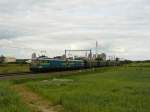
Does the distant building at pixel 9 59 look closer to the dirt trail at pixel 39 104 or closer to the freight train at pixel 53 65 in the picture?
the freight train at pixel 53 65

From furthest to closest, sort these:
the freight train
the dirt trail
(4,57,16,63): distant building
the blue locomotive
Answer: (4,57,16,63): distant building < the freight train < the blue locomotive < the dirt trail

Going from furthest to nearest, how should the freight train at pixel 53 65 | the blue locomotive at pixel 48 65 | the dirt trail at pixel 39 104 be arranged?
1. the freight train at pixel 53 65
2. the blue locomotive at pixel 48 65
3. the dirt trail at pixel 39 104

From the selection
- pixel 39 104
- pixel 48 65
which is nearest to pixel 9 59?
pixel 48 65

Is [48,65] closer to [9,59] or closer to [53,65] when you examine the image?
[53,65]

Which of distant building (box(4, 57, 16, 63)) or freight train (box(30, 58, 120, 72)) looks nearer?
freight train (box(30, 58, 120, 72))

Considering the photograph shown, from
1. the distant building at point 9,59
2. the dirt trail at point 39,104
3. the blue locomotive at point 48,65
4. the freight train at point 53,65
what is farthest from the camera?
the distant building at point 9,59

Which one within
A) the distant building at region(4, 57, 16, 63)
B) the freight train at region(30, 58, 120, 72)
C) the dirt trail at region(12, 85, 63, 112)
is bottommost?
the dirt trail at region(12, 85, 63, 112)

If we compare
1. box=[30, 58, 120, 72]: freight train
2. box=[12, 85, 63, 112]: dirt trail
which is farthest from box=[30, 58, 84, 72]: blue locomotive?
box=[12, 85, 63, 112]: dirt trail

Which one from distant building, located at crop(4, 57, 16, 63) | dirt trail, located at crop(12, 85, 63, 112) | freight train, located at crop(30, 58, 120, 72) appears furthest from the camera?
distant building, located at crop(4, 57, 16, 63)

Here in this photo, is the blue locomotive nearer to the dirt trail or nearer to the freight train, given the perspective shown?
the freight train

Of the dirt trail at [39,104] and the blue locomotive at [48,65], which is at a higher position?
the blue locomotive at [48,65]

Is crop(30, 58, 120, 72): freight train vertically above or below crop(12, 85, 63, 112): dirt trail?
above

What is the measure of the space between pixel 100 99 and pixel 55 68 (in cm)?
5152

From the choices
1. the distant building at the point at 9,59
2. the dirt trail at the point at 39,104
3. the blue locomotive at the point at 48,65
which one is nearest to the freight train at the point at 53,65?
the blue locomotive at the point at 48,65
